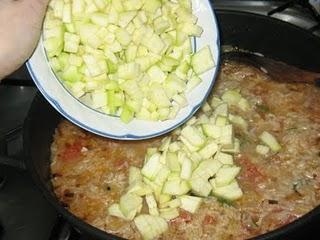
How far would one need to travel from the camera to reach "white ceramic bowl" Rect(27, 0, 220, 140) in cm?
146

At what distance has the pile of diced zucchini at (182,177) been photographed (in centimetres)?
161

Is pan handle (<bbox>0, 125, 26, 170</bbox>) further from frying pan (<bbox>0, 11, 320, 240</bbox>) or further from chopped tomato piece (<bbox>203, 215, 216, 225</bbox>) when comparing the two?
chopped tomato piece (<bbox>203, 215, 216, 225</bbox>)

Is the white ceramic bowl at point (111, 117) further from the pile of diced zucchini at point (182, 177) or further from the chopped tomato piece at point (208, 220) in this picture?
the chopped tomato piece at point (208, 220)

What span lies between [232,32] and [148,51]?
2.31 ft

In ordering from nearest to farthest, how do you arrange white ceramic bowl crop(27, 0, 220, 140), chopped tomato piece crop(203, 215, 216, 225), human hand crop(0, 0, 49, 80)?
human hand crop(0, 0, 49, 80) → white ceramic bowl crop(27, 0, 220, 140) → chopped tomato piece crop(203, 215, 216, 225)

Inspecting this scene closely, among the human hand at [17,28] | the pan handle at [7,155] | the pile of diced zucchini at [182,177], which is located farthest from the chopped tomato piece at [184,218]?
the human hand at [17,28]

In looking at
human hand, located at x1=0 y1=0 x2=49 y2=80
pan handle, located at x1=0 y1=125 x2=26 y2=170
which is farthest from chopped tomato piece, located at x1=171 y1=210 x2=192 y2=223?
human hand, located at x1=0 y1=0 x2=49 y2=80

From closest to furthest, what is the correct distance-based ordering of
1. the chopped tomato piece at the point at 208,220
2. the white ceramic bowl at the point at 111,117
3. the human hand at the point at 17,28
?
the human hand at the point at 17,28
the white ceramic bowl at the point at 111,117
the chopped tomato piece at the point at 208,220

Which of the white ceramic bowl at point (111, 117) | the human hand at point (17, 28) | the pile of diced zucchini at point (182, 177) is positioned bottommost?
the pile of diced zucchini at point (182, 177)

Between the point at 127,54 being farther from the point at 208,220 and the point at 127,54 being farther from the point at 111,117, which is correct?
the point at 208,220

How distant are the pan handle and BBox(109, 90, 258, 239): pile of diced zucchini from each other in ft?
1.07

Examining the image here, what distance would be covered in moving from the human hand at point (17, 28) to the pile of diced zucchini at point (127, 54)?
128mm

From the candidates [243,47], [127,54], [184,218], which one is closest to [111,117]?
[127,54]

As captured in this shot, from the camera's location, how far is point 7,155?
1.80m
